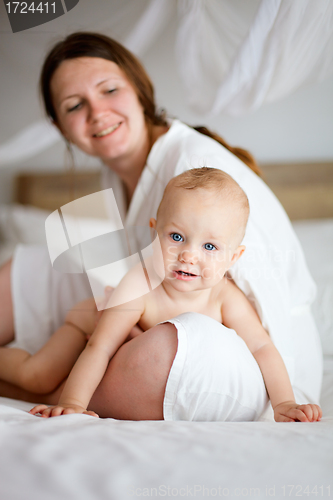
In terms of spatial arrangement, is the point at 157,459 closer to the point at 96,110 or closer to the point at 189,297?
the point at 189,297

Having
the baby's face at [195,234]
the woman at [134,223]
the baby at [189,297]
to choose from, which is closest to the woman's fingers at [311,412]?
the baby at [189,297]

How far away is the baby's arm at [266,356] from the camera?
0.54 metres

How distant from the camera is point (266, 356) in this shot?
612mm

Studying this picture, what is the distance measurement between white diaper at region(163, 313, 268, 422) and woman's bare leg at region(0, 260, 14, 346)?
1.48ft

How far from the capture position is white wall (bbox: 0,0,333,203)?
Result: 0.60 meters

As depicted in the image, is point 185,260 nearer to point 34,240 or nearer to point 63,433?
point 63,433

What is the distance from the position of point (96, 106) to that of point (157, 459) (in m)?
0.49

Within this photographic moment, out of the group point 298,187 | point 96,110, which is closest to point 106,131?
point 96,110

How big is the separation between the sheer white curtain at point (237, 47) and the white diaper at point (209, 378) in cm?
47

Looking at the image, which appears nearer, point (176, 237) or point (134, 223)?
point (176, 237)

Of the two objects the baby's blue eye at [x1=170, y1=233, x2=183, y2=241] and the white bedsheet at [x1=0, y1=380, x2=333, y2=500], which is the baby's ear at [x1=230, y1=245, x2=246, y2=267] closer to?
the baby's blue eye at [x1=170, y1=233, x2=183, y2=241]

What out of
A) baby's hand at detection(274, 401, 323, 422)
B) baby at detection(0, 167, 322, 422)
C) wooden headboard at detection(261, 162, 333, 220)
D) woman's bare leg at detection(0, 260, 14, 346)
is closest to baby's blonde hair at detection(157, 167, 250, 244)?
baby at detection(0, 167, 322, 422)

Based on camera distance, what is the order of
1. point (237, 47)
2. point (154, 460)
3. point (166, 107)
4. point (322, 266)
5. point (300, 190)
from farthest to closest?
1. point (300, 190)
2. point (322, 266)
3. point (166, 107)
4. point (237, 47)
5. point (154, 460)

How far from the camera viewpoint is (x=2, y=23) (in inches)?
22.9
